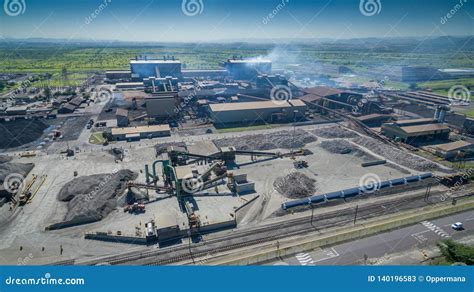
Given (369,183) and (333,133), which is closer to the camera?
(369,183)

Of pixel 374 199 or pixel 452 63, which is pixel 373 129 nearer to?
pixel 374 199

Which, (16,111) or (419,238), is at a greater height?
(16,111)

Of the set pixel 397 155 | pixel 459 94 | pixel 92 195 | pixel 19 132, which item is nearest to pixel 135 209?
pixel 92 195

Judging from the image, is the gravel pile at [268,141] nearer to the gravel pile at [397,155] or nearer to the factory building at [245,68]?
the gravel pile at [397,155]

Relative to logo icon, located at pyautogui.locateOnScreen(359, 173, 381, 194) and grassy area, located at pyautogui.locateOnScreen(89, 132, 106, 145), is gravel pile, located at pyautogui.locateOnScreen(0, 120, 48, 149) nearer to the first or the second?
grassy area, located at pyautogui.locateOnScreen(89, 132, 106, 145)

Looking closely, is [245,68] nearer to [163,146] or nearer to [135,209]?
[163,146]

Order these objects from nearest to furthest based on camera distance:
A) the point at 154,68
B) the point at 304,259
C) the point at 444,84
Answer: the point at 304,259, the point at 444,84, the point at 154,68

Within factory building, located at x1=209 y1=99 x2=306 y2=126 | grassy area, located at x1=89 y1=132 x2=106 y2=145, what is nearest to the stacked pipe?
factory building, located at x1=209 y1=99 x2=306 y2=126

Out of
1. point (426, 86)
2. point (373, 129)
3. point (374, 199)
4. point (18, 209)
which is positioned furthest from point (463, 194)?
point (426, 86)
